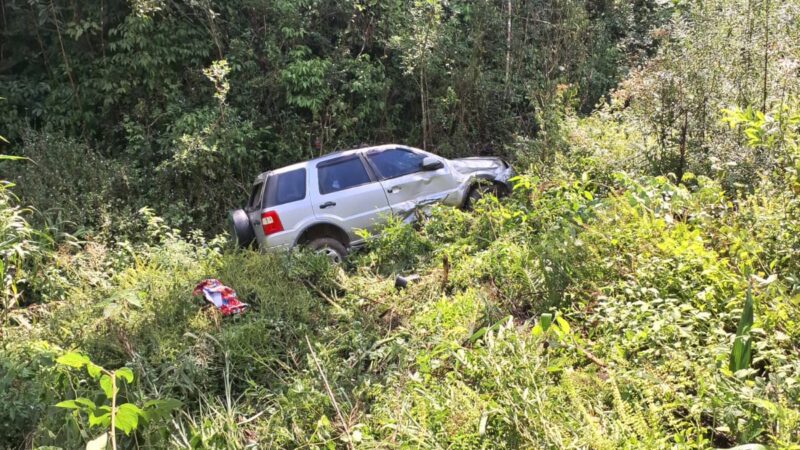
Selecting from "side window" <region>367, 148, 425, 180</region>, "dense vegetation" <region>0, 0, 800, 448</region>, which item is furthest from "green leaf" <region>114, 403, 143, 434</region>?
"side window" <region>367, 148, 425, 180</region>

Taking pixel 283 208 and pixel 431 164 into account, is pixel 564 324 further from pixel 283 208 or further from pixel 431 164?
pixel 431 164

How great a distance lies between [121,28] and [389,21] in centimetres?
493

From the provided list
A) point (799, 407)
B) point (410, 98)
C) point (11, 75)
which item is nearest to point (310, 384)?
point (799, 407)

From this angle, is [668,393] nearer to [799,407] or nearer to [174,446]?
[799,407]

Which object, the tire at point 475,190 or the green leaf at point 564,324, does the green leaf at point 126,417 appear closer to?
the green leaf at point 564,324

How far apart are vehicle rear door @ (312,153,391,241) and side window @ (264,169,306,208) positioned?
0.19 metres

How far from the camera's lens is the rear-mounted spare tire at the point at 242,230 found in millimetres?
7477

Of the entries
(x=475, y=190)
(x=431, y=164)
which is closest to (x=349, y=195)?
(x=431, y=164)

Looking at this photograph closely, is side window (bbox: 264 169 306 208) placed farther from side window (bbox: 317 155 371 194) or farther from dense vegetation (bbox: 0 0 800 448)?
dense vegetation (bbox: 0 0 800 448)

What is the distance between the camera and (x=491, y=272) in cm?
517

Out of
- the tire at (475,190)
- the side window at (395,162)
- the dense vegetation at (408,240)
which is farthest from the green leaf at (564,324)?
the tire at (475,190)

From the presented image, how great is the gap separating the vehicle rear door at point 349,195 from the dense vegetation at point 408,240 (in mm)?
530

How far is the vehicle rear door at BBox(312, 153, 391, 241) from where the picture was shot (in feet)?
24.4

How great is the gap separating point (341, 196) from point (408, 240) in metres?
1.49
